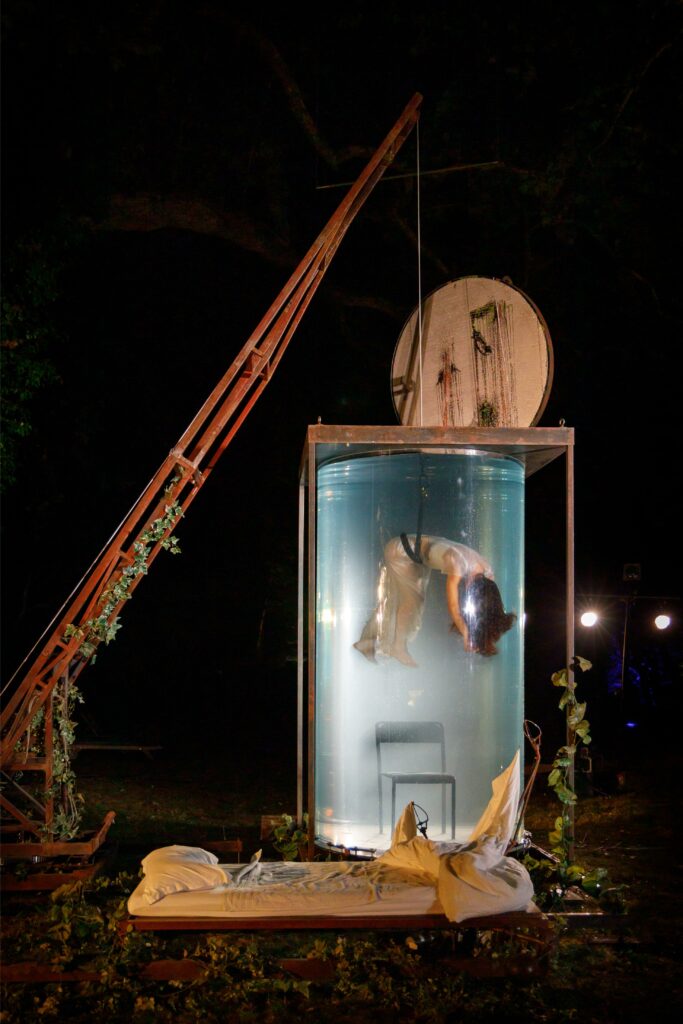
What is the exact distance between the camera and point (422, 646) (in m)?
6.37

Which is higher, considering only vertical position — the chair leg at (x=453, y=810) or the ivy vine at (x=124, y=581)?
the ivy vine at (x=124, y=581)

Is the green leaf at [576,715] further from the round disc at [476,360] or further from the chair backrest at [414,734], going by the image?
the round disc at [476,360]

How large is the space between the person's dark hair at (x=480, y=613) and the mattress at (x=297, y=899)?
1.70m

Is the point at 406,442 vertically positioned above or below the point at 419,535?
above

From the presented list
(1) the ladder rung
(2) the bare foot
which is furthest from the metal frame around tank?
(1) the ladder rung

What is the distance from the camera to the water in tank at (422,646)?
6.29 metres

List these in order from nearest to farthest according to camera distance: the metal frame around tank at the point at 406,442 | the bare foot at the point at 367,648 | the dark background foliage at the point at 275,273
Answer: the metal frame around tank at the point at 406,442 → the bare foot at the point at 367,648 → the dark background foliage at the point at 275,273

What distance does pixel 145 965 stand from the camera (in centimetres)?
457

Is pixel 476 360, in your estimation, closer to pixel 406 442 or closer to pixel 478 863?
pixel 406 442

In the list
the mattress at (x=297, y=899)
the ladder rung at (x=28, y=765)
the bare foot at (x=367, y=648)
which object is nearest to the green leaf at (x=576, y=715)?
the bare foot at (x=367, y=648)

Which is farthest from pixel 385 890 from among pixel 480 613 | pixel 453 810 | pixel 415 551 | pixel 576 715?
pixel 415 551

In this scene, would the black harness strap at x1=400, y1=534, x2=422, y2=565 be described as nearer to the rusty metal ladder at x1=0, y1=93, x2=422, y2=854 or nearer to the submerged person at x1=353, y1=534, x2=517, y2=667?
the submerged person at x1=353, y1=534, x2=517, y2=667

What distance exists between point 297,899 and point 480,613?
2.29m

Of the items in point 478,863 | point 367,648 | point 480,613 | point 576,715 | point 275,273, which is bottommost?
point 478,863
